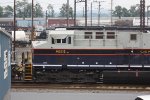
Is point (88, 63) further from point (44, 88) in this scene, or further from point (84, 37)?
point (44, 88)

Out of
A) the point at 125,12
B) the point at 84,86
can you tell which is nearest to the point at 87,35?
the point at 84,86

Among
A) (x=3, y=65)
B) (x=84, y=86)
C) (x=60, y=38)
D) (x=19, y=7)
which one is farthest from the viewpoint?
(x=19, y=7)

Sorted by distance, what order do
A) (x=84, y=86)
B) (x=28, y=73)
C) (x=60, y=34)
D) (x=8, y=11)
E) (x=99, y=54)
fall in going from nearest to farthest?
(x=84, y=86), (x=60, y=34), (x=99, y=54), (x=28, y=73), (x=8, y=11)

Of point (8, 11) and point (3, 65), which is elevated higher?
point (8, 11)

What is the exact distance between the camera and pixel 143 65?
23.9m

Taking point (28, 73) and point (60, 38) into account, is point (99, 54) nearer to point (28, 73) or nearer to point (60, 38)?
point (60, 38)

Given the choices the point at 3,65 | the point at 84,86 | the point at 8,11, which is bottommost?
the point at 84,86

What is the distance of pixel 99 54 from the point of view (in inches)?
939

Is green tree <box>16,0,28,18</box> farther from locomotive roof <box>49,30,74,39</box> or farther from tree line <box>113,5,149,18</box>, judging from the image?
locomotive roof <box>49,30,74,39</box>

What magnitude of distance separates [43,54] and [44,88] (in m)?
2.47

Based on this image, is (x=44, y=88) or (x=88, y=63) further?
(x=88, y=63)

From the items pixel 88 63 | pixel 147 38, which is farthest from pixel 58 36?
pixel 147 38

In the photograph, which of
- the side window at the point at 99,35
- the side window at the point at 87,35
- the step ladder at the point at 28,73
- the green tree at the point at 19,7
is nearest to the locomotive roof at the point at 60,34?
the side window at the point at 87,35

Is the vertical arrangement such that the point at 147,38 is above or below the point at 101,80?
above
